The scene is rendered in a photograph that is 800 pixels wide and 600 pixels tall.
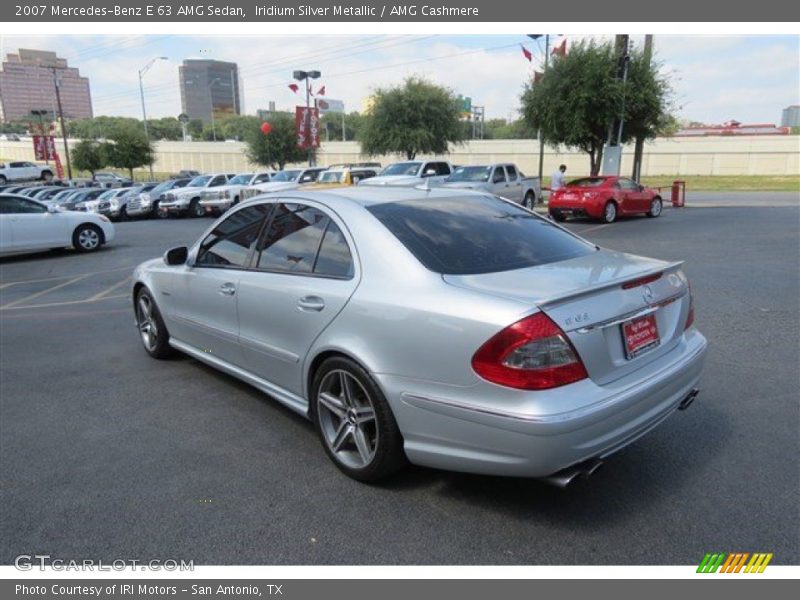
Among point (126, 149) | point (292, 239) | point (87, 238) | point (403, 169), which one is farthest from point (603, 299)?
point (126, 149)

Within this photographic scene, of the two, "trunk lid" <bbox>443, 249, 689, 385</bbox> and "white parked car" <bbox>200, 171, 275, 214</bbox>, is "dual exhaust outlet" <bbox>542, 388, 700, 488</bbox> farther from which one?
"white parked car" <bbox>200, 171, 275, 214</bbox>

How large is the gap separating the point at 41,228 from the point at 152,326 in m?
10.7

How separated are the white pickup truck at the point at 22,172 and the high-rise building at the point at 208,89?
43879mm

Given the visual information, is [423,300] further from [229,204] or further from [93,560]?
[229,204]

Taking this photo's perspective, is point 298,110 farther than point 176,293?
Yes

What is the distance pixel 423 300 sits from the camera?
9.94 feet

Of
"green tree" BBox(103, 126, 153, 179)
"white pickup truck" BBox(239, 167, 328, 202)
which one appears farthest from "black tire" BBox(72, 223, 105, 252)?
"green tree" BBox(103, 126, 153, 179)

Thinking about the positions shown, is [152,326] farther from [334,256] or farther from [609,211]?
[609,211]

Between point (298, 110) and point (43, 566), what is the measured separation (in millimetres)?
34452

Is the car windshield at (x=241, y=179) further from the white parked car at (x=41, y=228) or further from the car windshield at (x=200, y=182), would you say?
the white parked car at (x=41, y=228)

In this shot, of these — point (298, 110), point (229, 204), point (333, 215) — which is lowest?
point (229, 204)

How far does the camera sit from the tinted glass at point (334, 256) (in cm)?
355

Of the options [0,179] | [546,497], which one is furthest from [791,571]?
[0,179]

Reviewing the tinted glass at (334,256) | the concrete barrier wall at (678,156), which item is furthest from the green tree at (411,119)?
the tinted glass at (334,256)
